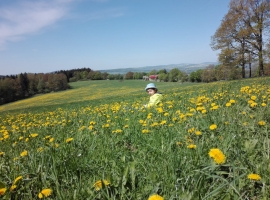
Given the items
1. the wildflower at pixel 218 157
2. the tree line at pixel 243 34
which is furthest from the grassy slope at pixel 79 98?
the wildflower at pixel 218 157

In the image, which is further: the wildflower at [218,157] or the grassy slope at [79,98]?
the grassy slope at [79,98]

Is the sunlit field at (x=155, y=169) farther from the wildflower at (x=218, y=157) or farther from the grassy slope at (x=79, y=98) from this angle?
the grassy slope at (x=79, y=98)

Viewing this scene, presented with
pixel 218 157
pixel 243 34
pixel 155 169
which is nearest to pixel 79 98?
pixel 243 34

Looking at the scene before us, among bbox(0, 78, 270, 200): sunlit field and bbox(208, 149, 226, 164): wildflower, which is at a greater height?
bbox(208, 149, 226, 164): wildflower

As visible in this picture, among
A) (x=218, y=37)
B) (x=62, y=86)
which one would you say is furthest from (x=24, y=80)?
(x=218, y=37)

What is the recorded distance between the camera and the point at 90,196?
1.47 metres

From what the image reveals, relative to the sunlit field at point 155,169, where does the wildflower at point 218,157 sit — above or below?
above

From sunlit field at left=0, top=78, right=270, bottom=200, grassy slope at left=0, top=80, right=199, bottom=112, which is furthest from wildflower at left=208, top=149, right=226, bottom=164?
grassy slope at left=0, top=80, right=199, bottom=112

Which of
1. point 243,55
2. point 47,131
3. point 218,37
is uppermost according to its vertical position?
point 218,37

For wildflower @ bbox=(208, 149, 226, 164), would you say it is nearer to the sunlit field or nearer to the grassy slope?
the sunlit field

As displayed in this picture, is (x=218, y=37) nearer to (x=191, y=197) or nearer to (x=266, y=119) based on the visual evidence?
(x=266, y=119)

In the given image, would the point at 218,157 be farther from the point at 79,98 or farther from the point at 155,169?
the point at 79,98

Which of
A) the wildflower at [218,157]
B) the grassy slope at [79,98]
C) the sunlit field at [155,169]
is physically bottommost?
the grassy slope at [79,98]

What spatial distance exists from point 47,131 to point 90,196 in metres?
2.76
